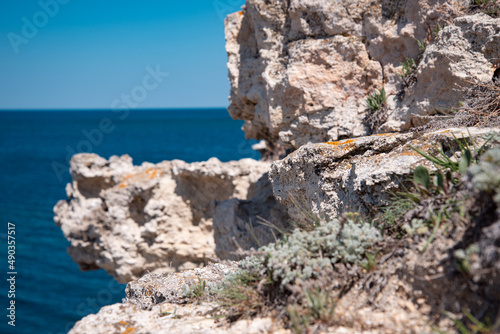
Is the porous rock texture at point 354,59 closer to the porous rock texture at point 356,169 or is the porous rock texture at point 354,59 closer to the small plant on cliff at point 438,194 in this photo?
the porous rock texture at point 356,169

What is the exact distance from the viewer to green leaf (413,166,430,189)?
138 inches

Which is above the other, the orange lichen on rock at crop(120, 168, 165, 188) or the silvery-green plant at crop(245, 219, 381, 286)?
the orange lichen on rock at crop(120, 168, 165, 188)

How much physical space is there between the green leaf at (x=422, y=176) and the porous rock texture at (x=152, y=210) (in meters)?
6.59

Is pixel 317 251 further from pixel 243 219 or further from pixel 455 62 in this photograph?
pixel 243 219

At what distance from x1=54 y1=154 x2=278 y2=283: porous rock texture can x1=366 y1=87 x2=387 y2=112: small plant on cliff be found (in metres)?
3.69

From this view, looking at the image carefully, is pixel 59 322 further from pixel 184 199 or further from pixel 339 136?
pixel 339 136

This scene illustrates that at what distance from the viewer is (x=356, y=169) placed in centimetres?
443

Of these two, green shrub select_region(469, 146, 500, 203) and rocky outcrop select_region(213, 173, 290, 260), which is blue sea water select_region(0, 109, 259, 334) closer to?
rocky outcrop select_region(213, 173, 290, 260)

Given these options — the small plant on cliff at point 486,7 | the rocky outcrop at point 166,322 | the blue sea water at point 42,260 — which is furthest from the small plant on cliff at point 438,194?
the blue sea water at point 42,260

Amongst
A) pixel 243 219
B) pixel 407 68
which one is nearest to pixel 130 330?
pixel 407 68

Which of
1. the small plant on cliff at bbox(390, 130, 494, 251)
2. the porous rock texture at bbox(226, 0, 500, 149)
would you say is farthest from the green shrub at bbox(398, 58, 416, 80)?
the small plant on cliff at bbox(390, 130, 494, 251)

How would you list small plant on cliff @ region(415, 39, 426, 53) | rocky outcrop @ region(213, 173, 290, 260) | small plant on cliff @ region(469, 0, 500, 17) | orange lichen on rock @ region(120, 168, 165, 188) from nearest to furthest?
small plant on cliff @ region(469, 0, 500, 17)
small plant on cliff @ region(415, 39, 426, 53)
rocky outcrop @ region(213, 173, 290, 260)
orange lichen on rock @ region(120, 168, 165, 188)

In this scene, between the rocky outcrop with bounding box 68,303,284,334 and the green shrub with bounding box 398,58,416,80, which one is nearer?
the rocky outcrop with bounding box 68,303,284,334

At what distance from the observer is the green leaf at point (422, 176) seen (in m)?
3.50
